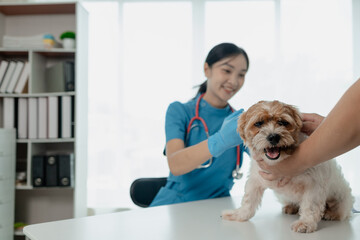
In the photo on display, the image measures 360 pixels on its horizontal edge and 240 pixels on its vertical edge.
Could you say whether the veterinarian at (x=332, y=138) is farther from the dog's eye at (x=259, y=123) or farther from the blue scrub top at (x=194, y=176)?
the blue scrub top at (x=194, y=176)

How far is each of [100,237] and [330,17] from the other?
3938 millimetres

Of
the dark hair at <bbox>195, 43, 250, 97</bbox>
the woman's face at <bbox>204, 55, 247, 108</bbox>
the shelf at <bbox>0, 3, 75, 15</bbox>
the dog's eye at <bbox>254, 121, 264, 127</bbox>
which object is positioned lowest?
the dog's eye at <bbox>254, 121, 264, 127</bbox>

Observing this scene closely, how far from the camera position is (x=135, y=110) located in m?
4.11

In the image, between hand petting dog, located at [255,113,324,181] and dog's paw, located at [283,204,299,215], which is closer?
hand petting dog, located at [255,113,324,181]

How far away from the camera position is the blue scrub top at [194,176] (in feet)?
5.90

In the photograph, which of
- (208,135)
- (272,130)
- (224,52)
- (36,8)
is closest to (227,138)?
(272,130)

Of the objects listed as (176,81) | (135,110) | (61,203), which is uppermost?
(176,81)

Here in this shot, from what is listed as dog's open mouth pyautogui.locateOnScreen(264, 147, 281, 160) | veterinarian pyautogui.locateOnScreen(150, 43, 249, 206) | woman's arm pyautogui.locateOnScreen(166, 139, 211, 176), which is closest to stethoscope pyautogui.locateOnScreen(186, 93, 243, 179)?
veterinarian pyautogui.locateOnScreen(150, 43, 249, 206)

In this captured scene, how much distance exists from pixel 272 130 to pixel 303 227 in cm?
30

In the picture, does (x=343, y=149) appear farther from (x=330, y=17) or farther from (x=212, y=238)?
(x=330, y=17)

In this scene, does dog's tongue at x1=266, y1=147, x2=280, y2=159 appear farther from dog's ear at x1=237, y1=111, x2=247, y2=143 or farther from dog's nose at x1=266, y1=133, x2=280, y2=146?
dog's ear at x1=237, y1=111, x2=247, y2=143

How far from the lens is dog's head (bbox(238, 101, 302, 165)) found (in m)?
1.03

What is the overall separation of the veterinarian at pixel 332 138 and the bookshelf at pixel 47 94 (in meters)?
2.49

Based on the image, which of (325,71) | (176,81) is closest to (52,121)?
(176,81)
